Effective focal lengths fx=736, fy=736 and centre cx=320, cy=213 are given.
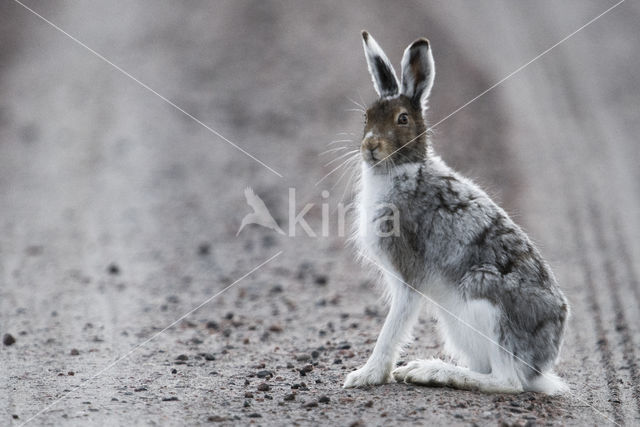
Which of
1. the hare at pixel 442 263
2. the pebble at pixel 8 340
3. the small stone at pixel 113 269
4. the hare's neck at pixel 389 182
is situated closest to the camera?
the hare at pixel 442 263

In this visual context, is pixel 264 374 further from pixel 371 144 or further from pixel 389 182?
pixel 371 144

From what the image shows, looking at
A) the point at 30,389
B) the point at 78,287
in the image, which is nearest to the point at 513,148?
the point at 78,287

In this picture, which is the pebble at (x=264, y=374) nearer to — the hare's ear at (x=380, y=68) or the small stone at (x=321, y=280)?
the hare's ear at (x=380, y=68)

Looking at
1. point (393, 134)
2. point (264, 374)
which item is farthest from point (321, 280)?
point (393, 134)

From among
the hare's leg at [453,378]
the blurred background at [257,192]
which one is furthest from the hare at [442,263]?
the blurred background at [257,192]

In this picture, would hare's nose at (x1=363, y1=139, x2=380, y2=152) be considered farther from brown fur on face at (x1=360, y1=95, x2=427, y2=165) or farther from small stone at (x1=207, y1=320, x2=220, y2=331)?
small stone at (x1=207, y1=320, x2=220, y2=331)


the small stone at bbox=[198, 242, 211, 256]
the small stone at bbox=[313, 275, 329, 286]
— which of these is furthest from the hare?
the small stone at bbox=[198, 242, 211, 256]

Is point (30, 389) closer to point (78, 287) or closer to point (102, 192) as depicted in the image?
point (78, 287)
